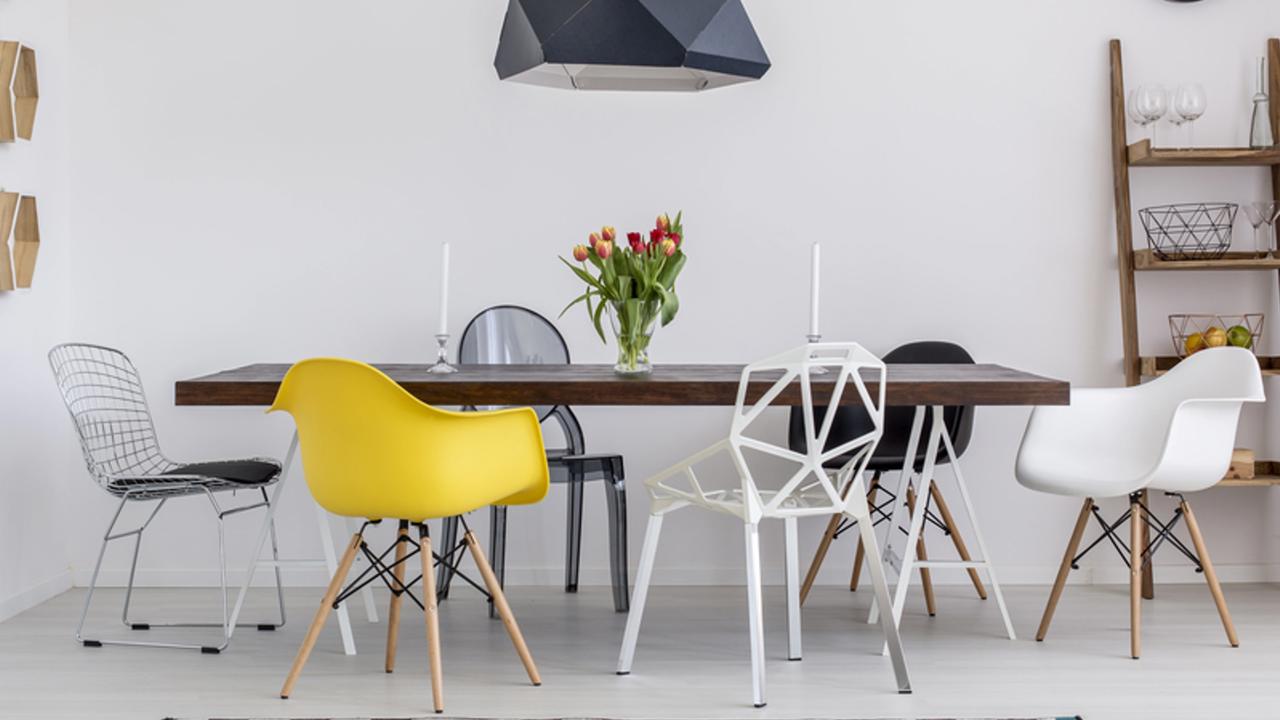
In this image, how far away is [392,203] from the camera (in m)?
4.04

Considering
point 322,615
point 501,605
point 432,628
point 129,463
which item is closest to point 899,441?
point 501,605

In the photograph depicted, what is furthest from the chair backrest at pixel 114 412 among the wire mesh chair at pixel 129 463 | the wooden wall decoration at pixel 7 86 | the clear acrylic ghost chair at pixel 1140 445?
the clear acrylic ghost chair at pixel 1140 445

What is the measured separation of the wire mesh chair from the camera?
127 inches

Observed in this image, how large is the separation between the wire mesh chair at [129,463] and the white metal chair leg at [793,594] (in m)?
1.38

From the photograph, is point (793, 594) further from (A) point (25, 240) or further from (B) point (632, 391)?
(A) point (25, 240)

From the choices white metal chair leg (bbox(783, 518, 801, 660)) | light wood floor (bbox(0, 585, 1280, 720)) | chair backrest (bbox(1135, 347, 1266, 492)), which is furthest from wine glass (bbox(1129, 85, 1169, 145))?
white metal chair leg (bbox(783, 518, 801, 660))

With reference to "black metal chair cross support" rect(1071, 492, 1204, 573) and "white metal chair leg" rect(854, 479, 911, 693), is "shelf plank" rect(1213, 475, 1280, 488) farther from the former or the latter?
"white metal chair leg" rect(854, 479, 911, 693)

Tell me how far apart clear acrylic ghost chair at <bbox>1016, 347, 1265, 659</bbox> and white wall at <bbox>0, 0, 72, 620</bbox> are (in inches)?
114

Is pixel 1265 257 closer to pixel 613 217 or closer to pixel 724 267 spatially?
pixel 724 267

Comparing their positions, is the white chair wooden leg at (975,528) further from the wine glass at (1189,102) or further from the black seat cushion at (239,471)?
the black seat cushion at (239,471)

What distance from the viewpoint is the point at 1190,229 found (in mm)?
4004

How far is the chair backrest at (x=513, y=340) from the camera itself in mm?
3842

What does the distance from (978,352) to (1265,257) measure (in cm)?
96

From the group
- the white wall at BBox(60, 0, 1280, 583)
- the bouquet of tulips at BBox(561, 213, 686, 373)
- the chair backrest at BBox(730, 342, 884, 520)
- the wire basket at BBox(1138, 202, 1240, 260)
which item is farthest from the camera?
the white wall at BBox(60, 0, 1280, 583)
